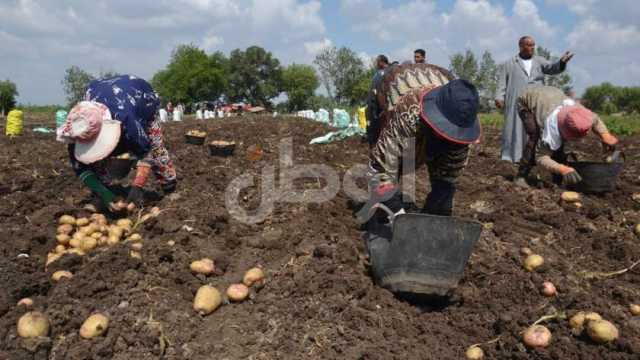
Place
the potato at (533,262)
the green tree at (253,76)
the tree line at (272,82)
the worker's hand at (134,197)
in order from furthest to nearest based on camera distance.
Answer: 1. the green tree at (253,76)
2. the tree line at (272,82)
3. the worker's hand at (134,197)
4. the potato at (533,262)

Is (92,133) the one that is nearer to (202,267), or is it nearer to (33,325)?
(202,267)

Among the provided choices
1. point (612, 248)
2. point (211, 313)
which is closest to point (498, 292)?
point (612, 248)

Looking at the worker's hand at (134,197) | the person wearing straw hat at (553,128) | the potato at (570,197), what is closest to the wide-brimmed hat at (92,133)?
the worker's hand at (134,197)

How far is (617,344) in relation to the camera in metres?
2.54

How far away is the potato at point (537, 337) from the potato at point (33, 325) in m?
2.34

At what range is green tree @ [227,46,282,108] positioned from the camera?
70.6 metres

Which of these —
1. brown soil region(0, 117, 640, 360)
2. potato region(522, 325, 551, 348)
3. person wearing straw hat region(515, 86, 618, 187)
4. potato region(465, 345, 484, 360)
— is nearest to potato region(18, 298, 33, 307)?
brown soil region(0, 117, 640, 360)

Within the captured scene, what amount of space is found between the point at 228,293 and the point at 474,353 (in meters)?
1.35

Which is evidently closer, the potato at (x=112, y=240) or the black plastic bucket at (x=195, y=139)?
the potato at (x=112, y=240)

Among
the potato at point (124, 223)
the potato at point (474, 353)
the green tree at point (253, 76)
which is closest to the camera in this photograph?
the potato at point (474, 353)

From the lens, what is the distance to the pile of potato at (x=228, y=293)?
2912 millimetres

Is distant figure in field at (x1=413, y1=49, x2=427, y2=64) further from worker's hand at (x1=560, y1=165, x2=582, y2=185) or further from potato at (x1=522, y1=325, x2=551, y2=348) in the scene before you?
potato at (x1=522, y1=325, x2=551, y2=348)

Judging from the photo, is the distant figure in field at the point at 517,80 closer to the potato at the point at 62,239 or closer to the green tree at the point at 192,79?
the potato at the point at 62,239

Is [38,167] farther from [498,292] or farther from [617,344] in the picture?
[617,344]
